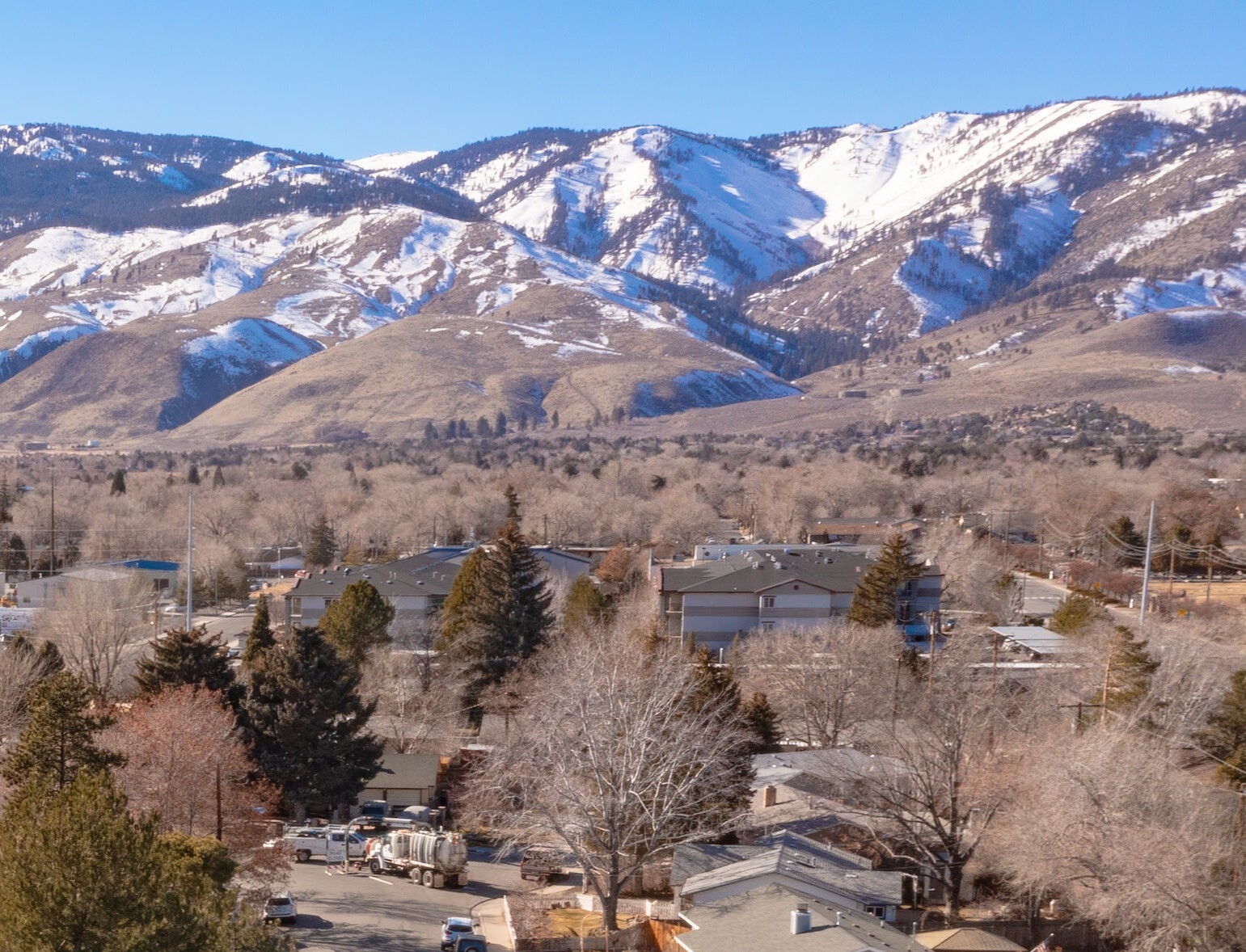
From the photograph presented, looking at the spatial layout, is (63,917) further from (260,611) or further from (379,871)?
(260,611)

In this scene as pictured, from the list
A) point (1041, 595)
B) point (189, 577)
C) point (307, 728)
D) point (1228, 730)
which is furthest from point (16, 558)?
point (1228, 730)

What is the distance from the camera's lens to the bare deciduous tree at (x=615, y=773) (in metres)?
24.6

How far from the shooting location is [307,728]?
3052cm

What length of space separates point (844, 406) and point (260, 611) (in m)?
153

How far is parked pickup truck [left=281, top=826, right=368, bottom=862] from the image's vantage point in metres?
28.2

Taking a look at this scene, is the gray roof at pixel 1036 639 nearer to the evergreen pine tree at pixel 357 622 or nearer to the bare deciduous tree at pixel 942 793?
the bare deciduous tree at pixel 942 793

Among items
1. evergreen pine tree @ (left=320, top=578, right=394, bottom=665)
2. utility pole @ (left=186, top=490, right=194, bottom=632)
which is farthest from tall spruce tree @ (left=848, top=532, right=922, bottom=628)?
utility pole @ (left=186, top=490, right=194, bottom=632)

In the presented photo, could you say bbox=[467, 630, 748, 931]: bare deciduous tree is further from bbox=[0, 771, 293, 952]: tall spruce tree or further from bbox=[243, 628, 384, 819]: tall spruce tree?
bbox=[0, 771, 293, 952]: tall spruce tree

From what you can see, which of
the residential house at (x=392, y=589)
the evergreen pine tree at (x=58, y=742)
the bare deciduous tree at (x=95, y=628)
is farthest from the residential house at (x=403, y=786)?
the residential house at (x=392, y=589)

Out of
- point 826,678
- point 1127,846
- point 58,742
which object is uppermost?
point 58,742

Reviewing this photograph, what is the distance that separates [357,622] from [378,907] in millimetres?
18832

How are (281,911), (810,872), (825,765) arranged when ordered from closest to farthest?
(281,911) → (810,872) → (825,765)

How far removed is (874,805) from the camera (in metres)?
27.4

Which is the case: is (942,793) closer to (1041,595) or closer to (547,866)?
(547,866)
